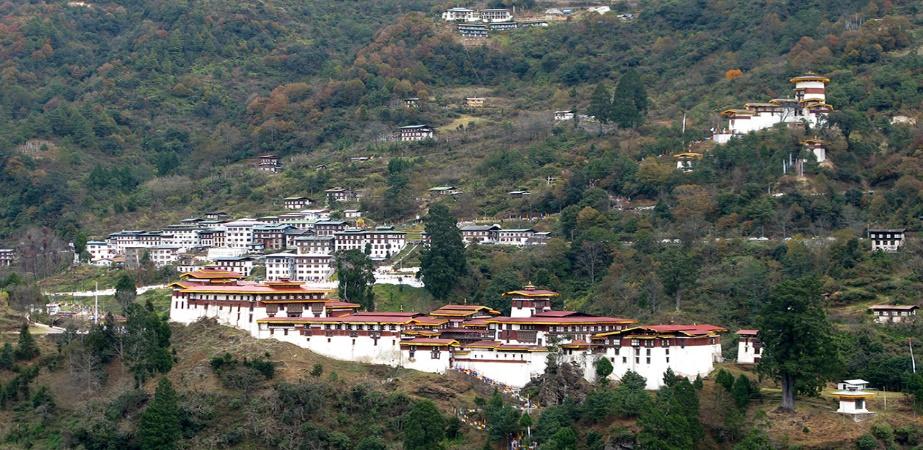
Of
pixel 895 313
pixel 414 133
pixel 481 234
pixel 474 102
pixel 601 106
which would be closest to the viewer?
pixel 895 313

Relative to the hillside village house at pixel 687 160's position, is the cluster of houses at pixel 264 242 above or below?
below

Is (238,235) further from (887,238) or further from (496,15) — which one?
(496,15)

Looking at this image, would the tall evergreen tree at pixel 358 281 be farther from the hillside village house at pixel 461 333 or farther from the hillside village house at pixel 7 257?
the hillside village house at pixel 7 257

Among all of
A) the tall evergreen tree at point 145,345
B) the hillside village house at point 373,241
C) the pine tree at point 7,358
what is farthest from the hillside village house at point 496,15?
the pine tree at point 7,358

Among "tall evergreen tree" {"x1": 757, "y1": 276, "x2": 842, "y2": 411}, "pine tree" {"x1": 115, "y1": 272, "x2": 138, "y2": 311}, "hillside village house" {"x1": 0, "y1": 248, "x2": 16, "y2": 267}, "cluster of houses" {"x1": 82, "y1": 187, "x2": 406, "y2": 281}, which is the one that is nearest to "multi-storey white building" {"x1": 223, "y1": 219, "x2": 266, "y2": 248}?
"cluster of houses" {"x1": 82, "y1": 187, "x2": 406, "y2": 281}

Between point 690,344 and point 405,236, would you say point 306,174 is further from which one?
point 690,344

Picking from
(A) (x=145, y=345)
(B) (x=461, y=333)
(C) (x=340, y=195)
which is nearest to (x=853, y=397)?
(B) (x=461, y=333)
